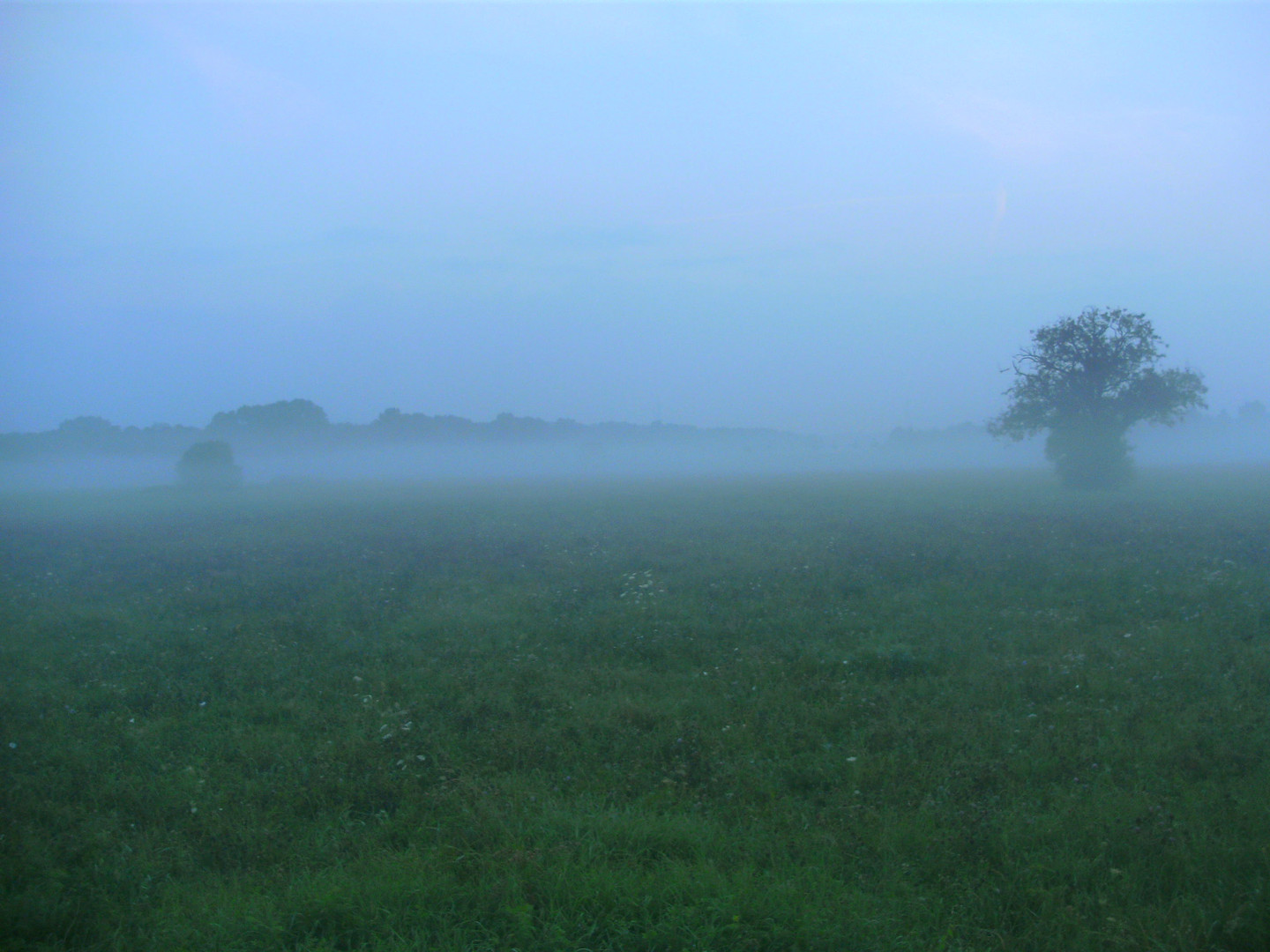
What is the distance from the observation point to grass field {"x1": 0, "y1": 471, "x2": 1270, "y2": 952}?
501cm

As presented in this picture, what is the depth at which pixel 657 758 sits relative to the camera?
7707 millimetres

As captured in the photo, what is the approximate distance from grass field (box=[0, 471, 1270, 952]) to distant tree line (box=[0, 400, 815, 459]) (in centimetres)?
7135

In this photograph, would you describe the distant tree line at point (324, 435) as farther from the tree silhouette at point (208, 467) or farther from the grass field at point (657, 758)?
the grass field at point (657, 758)

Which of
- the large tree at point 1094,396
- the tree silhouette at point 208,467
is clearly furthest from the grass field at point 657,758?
the tree silhouette at point 208,467

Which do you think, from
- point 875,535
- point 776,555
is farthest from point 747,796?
point 875,535

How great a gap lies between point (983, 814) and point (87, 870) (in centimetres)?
707

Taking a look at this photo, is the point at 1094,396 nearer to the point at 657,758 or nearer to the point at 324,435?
the point at 657,758

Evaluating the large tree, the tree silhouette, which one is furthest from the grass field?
the tree silhouette

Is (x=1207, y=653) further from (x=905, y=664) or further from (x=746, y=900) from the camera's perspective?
(x=746, y=900)

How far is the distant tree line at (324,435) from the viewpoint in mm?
100938

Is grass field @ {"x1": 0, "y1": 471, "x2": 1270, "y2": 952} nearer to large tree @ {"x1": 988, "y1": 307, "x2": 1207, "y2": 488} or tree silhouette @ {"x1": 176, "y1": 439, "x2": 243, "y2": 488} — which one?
large tree @ {"x1": 988, "y1": 307, "x2": 1207, "y2": 488}

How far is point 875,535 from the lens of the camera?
847 inches

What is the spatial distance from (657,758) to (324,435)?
118 metres

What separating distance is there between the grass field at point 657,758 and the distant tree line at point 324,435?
2809 inches
